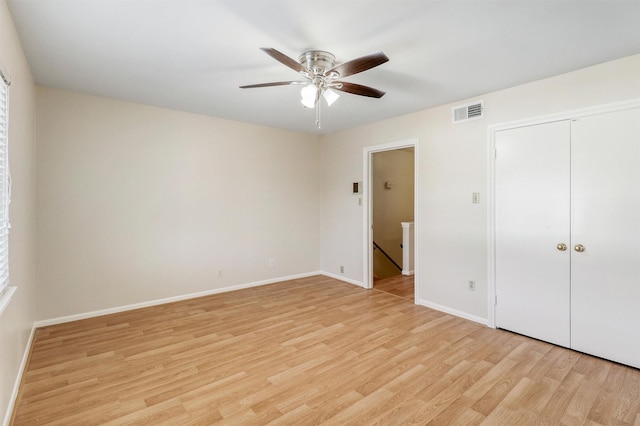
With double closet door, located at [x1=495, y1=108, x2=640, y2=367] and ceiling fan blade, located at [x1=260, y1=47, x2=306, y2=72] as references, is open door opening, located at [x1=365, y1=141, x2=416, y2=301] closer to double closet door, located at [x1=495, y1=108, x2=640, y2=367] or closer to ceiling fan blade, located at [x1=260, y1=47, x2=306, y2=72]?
double closet door, located at [x1=495, y1=108, x2=640, y2=367]

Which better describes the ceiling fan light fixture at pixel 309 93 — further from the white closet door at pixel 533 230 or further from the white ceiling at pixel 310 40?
the white closet door at pixel 533 230

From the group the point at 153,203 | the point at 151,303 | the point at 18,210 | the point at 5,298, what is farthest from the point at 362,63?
the point at 151,303

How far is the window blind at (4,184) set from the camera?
69.0 inches

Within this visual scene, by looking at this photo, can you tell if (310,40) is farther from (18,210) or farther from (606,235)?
(606,235)

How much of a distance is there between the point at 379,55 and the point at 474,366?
2.46m

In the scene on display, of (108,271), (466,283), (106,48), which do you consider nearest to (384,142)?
(466,283)

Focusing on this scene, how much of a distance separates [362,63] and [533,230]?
2.34 metres

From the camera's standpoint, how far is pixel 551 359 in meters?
2.63

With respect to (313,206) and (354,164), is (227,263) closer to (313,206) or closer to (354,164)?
(313,206)

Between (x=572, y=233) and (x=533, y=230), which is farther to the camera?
(x=533, y=230)

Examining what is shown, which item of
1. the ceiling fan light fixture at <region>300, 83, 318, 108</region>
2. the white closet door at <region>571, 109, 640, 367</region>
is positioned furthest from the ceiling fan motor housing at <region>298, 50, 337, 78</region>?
the white closet door at <region>571, 109, 640, 367</region>

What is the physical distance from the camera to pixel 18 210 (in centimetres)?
231

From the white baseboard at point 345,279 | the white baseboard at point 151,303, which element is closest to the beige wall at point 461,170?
the white baseboard at point 345,279

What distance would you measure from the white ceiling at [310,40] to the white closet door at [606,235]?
656 millimetres
